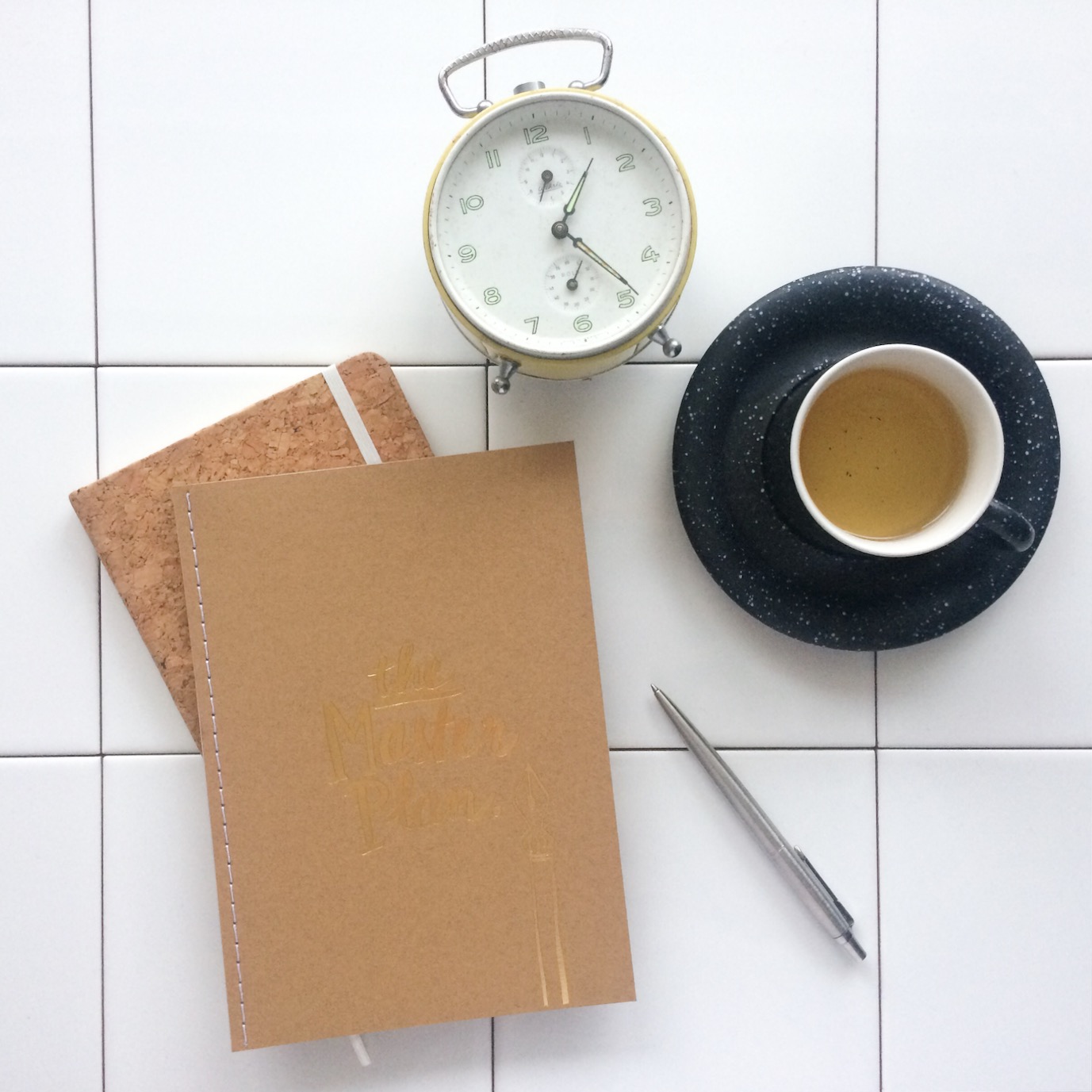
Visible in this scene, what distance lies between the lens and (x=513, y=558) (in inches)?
23.5

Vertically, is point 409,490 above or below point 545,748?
above

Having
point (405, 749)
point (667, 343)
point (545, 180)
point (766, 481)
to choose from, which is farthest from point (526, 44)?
point (405, 749)

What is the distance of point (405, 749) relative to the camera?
23.7 inches

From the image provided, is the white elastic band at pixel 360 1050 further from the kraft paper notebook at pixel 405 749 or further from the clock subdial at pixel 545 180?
the clock subdial at pixel 545 180

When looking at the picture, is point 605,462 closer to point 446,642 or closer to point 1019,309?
point 446,642

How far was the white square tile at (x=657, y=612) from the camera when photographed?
622 millimetres

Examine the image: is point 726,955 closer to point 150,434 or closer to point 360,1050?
point 360,1050

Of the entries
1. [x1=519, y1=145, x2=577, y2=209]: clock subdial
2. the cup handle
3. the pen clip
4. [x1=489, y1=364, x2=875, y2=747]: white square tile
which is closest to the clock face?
[x1=519, y1=145, x2=577, y2=209]: clock subdial

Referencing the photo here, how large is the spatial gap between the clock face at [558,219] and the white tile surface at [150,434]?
0.11 metres

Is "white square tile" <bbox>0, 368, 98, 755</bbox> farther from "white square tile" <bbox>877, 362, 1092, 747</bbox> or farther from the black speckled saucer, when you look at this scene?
"white square tile" <bbox>877, 362, 1092, 747</bbox>

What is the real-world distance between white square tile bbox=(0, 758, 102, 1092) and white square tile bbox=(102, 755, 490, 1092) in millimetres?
13

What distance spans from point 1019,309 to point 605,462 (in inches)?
11.8

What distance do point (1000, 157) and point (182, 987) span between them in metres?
0.79

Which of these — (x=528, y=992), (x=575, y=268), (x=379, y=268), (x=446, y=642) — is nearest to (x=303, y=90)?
(x=379, y=268)
